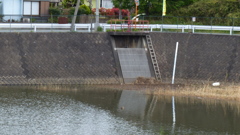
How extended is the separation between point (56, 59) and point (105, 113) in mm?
10191

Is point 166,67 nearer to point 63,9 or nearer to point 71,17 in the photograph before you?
point 71,17

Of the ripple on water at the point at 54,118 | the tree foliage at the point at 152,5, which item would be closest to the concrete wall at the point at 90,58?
the ripple on water at the point at 54,118

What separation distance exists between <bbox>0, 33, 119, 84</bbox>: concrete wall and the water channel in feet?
5.29

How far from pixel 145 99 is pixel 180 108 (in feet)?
9.61

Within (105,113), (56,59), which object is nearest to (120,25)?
(56,59)

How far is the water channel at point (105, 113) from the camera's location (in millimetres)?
26906

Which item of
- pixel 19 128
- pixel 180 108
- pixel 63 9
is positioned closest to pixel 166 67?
pixel 180 108

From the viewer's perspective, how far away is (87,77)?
129 ft

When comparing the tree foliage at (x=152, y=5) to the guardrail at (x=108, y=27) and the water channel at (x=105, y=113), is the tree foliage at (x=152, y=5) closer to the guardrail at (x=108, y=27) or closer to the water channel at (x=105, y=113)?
the guardrail at (x=108, y=27)

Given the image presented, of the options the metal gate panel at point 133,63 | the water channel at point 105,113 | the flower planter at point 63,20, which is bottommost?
the water channel at point 105,113

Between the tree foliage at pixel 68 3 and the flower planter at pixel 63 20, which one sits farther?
the tree foliage at pixel 68 3

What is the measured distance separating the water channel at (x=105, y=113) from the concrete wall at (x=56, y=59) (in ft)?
5.29

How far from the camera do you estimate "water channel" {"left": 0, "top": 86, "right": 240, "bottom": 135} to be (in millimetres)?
26906

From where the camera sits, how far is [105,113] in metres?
30.3
